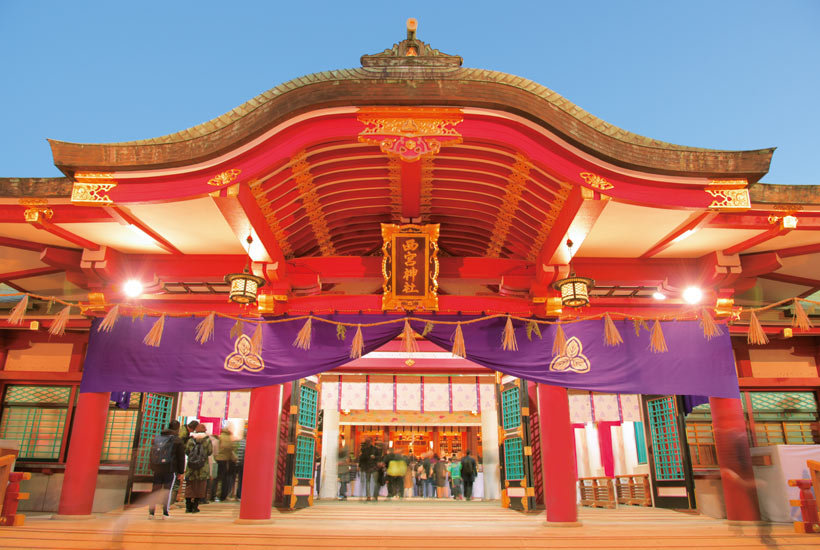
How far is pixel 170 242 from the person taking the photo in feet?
25.7

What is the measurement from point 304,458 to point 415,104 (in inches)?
301

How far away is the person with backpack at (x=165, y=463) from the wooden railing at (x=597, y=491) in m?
9.18

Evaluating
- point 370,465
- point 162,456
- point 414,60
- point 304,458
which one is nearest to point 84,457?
point 162,456

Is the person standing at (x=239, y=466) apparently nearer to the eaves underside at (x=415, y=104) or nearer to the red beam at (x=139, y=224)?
the red beam at (x=139, y=224)

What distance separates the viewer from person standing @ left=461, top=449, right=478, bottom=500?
14016 millimetres

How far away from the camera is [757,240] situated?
24.2ft

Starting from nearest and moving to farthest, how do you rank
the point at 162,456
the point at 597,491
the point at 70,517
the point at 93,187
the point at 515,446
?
the point at 93,187 < the point at 70,517 < the point at 162,456 < the point at 515,446 < the point at 597,491

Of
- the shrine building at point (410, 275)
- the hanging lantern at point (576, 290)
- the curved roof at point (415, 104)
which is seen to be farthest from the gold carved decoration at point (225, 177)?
the hanging lantern at point (576, 290)

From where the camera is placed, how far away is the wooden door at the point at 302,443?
10047 millimetres

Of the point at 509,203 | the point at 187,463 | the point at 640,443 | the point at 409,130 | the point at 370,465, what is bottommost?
the point at 370,465

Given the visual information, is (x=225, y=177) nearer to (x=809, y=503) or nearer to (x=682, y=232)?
(x=682, y=232)

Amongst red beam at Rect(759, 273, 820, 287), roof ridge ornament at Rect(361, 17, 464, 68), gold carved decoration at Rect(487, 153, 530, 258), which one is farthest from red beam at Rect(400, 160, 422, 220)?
red beam at Rect(759, 273, 820, 287)

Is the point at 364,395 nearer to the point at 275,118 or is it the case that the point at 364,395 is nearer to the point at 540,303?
the point at 540,303

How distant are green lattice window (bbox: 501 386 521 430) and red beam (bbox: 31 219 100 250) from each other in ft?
25.3
